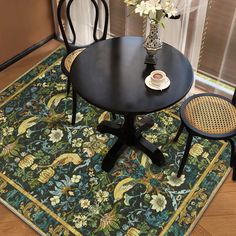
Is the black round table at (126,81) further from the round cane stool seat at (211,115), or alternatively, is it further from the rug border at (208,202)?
the rug border at (208,202)

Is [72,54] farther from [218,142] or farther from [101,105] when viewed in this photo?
[218,142]

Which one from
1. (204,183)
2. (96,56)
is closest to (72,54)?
(96,56)

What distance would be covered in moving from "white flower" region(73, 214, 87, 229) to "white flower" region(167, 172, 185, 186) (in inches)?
25.9

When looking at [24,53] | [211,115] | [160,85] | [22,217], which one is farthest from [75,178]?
[24,53]

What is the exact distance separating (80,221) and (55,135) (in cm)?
80

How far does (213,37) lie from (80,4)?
1.29m

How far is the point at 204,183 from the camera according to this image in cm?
259

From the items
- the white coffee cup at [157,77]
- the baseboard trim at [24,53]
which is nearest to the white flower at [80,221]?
the white coffee cup at [157,77]

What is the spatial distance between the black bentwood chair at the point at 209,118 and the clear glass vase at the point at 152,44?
40cm

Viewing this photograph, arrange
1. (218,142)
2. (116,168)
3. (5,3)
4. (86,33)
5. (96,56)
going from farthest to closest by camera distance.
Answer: (86,33) < (5,3) < (218,142) < (116,168) < (96,56)

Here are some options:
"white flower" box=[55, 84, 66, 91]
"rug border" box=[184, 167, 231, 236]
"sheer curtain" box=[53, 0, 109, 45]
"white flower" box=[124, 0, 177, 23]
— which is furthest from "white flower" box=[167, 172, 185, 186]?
"sheer curtain" box=[53, 0, 109, 45]

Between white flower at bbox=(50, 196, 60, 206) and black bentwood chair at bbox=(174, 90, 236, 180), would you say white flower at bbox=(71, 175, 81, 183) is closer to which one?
white flower at bbox=(50, 196, 60, 206)

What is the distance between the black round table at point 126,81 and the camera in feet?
7.01

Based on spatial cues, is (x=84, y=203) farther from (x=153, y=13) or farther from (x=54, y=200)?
(x=153, y=13)
